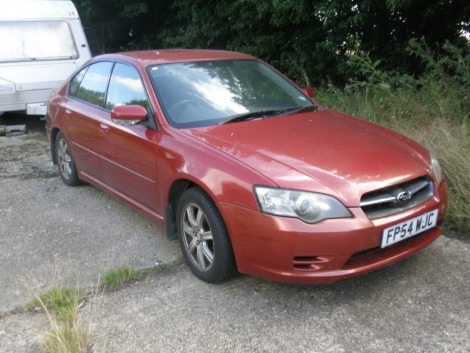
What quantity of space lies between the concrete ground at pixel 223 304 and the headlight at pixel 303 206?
25.6 inches

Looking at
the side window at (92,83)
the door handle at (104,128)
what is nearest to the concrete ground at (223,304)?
the door handle at (104,128)

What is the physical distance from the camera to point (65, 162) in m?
5.72

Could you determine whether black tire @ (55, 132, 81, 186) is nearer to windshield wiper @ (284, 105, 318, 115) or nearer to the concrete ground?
the concrete ground

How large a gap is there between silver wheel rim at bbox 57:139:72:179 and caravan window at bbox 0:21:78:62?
3.48 metres

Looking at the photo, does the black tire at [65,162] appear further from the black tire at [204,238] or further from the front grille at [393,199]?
the front grille at [393,199]

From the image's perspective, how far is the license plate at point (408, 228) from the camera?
2.98 meters

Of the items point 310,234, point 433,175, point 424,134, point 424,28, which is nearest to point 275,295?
point 310,234

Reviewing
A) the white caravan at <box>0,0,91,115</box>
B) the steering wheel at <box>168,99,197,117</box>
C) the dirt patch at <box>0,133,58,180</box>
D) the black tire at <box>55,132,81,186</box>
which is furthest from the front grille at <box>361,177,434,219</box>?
the white caravan at <box>0,0,91,115</box>

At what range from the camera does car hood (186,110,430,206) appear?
299 centimetres

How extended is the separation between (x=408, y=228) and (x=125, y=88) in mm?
2613

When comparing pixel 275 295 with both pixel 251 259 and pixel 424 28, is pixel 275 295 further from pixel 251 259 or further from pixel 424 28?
pixel 424 28

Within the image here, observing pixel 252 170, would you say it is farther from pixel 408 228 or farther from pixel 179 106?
pixel 179 106

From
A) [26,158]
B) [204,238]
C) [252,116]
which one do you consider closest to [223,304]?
[204,238]

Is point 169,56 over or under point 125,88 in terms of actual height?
over
